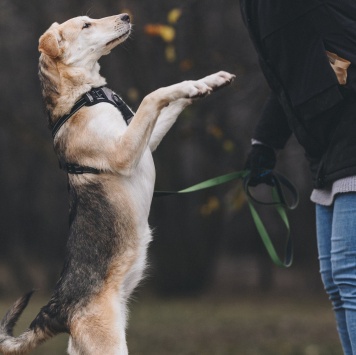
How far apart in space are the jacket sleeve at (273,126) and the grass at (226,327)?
3.85m

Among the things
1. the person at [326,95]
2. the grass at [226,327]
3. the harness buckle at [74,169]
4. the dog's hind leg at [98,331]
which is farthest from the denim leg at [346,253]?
the grass at [226,327]

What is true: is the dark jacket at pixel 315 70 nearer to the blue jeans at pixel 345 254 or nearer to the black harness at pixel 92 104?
the blue jeans at pixel 345 254

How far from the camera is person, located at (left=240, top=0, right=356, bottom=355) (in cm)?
359

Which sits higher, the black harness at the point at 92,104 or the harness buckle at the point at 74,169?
the black harness at the point at 92,104

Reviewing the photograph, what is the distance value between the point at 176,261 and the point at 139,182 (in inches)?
388

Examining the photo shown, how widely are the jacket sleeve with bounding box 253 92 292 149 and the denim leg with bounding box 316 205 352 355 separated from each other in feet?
2.13

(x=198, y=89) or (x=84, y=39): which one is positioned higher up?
(x=84, y=39)

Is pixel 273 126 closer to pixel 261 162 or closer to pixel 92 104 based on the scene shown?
pixel 261 162

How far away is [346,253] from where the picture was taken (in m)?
3.57

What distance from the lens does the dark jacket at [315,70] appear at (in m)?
3.61

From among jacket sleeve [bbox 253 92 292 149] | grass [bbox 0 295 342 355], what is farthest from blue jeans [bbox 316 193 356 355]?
grass [bbox 0 295 342 355]

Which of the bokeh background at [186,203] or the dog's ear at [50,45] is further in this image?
the bokeh background at [186,203]

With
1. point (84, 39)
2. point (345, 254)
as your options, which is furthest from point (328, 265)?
point (84, 39)

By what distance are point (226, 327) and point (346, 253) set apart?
7.04 meters
